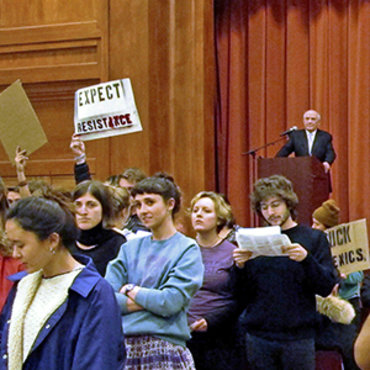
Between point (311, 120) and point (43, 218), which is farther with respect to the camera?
point (311, 120)

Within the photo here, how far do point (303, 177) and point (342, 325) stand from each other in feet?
7.67

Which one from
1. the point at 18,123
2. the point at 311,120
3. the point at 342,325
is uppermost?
the point at 311,120

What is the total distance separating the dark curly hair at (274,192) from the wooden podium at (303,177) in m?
2.52

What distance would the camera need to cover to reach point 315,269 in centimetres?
370

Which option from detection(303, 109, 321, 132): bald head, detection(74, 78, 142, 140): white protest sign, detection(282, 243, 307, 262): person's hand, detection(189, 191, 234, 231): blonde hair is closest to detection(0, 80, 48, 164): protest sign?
detection(74, 78, 142, 140): white protest sign

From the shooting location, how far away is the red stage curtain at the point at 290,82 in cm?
831

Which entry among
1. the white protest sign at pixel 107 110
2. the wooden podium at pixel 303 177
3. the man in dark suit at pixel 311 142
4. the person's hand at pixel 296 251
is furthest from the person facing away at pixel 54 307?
the man in dark suit at pixel 311 142

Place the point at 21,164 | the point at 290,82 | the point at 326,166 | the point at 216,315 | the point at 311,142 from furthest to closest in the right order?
the point at 290,82, the point at 311,142, the point at 326,166, the point at 21,164, the point at 216,315

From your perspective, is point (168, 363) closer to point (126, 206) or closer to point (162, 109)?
point (126, 206)

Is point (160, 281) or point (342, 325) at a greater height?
point (160, 281)

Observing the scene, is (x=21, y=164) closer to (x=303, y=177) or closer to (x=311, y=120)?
(x=303, y=177)

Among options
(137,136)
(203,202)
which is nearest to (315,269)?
(203,202)

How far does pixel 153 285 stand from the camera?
334cm

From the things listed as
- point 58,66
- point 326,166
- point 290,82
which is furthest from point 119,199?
point 290,82
